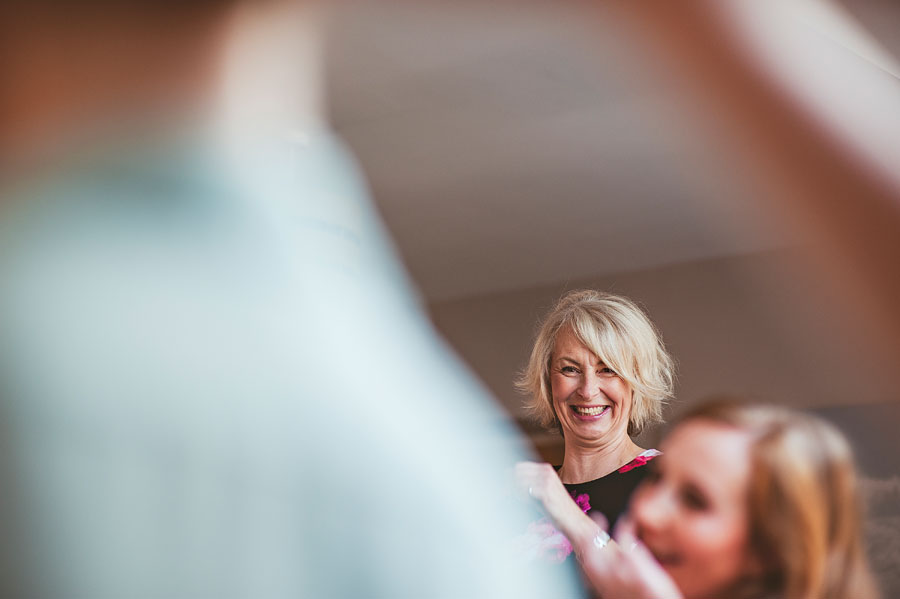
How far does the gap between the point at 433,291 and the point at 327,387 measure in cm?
15

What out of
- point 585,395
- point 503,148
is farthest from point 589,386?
point 503,148

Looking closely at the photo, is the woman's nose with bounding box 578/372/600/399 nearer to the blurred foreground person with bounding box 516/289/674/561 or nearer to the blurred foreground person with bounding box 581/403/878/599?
the blurred foreground person with bounding box 516/289/674/561

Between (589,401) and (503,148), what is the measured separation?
0.26m

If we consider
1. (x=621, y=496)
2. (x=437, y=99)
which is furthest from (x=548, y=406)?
(x=437, y=99)

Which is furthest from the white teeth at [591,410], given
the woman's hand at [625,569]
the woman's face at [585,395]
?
the woman's hand at [625,569]

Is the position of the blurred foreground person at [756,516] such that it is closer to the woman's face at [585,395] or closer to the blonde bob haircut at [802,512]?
the blonde bob haircut at [802,512]

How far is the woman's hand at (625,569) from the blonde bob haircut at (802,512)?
4 centimetres

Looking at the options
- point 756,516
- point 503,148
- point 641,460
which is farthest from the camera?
point 503,148

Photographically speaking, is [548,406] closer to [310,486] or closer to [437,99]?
[310,486]

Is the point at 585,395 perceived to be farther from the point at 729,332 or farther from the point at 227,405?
the point at 227,405

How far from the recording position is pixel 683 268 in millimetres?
578

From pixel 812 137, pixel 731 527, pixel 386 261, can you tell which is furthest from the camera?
pixel 386 261

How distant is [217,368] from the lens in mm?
608

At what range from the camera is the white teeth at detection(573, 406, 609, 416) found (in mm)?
593
